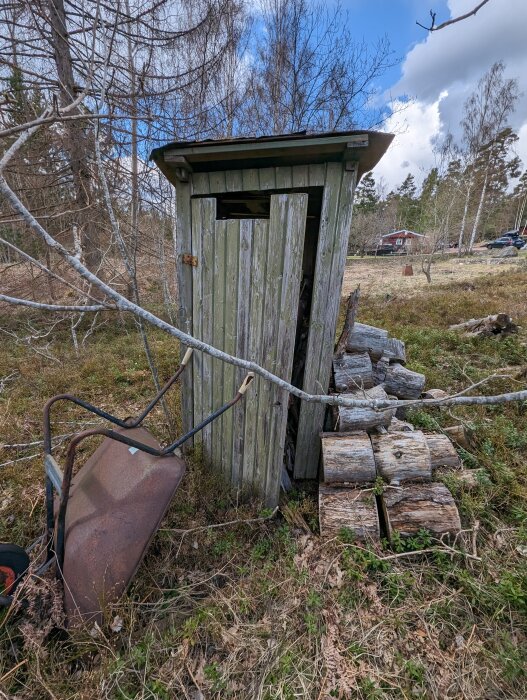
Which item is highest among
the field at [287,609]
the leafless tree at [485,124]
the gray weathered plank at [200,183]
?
the leafless tree at [485,124]

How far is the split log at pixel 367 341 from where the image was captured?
3.46 meters

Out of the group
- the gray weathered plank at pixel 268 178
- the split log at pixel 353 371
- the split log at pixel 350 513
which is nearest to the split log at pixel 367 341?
the split log at pixel 353 371

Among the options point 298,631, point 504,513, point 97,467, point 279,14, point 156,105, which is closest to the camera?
point 298,631

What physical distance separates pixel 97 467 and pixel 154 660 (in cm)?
105

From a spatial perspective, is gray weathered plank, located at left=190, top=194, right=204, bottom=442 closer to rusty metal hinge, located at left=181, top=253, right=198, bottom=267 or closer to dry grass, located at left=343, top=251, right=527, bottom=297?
rusty metal hinge, located at left=181, top=253, right=198, bottom=267

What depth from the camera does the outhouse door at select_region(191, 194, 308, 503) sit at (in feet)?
6.62

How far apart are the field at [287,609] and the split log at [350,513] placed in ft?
0.28

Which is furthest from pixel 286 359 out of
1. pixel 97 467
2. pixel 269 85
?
pixel 269 85

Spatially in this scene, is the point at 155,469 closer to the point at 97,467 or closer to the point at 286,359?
the point at 97,467

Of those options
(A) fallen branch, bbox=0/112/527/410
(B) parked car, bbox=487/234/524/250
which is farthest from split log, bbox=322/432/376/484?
(B) parked car, bbox=487/234/524/250

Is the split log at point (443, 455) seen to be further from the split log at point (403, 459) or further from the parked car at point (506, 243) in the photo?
the parked car at point (506, 243)

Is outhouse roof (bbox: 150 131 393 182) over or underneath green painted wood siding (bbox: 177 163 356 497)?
over

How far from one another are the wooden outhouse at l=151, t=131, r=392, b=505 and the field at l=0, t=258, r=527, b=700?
1.58 feet

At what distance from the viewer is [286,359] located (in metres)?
2.16
